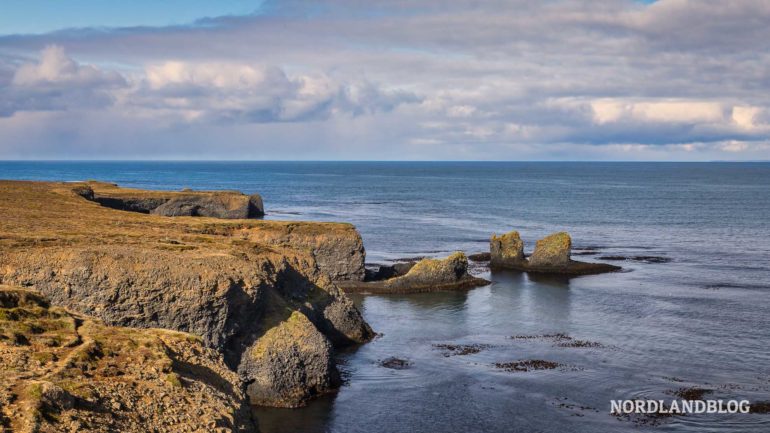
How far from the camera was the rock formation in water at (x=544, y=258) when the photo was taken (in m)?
78.0

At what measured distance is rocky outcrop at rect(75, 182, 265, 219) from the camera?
99.8 metres

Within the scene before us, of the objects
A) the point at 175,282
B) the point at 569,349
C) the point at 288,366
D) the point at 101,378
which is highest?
the point at 175,282

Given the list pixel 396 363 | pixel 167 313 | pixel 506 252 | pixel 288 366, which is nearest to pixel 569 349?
pixel 396 363

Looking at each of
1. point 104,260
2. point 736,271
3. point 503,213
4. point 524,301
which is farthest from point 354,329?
point 503,213

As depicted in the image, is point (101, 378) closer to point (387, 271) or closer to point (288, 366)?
point (288, 366)

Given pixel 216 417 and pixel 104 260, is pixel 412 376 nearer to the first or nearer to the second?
pixel 104 260

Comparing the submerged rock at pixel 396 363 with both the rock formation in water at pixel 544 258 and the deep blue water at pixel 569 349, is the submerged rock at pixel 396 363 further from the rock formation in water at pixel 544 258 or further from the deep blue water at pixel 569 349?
the rock formation in water at pixel 544 258

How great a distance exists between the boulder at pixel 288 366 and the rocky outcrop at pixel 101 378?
957cm

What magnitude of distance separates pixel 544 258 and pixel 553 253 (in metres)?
1.08

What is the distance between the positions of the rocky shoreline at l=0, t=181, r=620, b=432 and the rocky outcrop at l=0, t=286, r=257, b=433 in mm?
52

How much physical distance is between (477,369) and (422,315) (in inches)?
566

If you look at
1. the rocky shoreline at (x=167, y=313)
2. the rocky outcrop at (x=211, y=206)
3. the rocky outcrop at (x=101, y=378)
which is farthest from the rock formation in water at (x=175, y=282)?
the rocky outcrop at (x=211, y=206)

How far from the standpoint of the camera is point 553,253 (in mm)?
78875

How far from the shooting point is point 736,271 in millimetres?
76812
